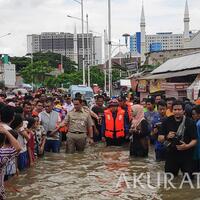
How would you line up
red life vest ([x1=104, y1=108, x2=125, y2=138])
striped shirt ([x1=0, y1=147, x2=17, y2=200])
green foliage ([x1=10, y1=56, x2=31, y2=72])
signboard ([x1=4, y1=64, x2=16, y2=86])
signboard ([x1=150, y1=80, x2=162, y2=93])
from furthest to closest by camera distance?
green foliage ([x1=10, y1=56, x2=31, y2=72])
signboard ([x1=4, y1=64, x2=16, y2=86])
signboard ([x1=150, y1=80, x2=162, y2=93])
red life vest ([x1=104, y1=108, x2=125, y2=138])
striped shirt ([x1=0, y1=147, x2=17, y2=200])

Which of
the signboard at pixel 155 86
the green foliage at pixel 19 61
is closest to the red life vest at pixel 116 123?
the signboard at pixel 155 86

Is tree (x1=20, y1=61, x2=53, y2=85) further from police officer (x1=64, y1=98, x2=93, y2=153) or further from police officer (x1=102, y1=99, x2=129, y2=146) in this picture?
police officer (x1=64, y1=98, x2=93, y2=153)

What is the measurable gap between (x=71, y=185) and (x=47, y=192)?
0.68 meters

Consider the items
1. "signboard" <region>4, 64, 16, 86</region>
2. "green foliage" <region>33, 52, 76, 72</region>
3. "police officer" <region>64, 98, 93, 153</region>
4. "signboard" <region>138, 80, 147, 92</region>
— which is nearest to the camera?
"police officer" <region>64, 98, 93, 153</region>

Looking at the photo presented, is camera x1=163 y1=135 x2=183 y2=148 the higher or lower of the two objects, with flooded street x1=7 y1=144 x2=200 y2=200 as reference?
higher

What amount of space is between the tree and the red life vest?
6348 cm

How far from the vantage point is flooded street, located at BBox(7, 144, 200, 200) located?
8403mm

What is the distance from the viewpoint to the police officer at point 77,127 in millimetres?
13031

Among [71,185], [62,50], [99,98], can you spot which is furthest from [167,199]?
[62,50]

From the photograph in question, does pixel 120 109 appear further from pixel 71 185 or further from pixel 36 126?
pixel 71 185

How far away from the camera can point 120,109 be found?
1420 cm

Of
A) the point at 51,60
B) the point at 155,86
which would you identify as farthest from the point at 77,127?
the point at 51,60

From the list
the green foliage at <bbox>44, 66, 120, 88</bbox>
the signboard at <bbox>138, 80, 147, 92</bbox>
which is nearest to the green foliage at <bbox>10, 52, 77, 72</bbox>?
the green foliage at <bbox>44, 66, 120, 88</bbox>

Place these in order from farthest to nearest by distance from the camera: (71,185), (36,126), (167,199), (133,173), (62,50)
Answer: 1. (62,50)
2. (36,126)
3. (133,173)
4. (71,185)
5. (167,199)
